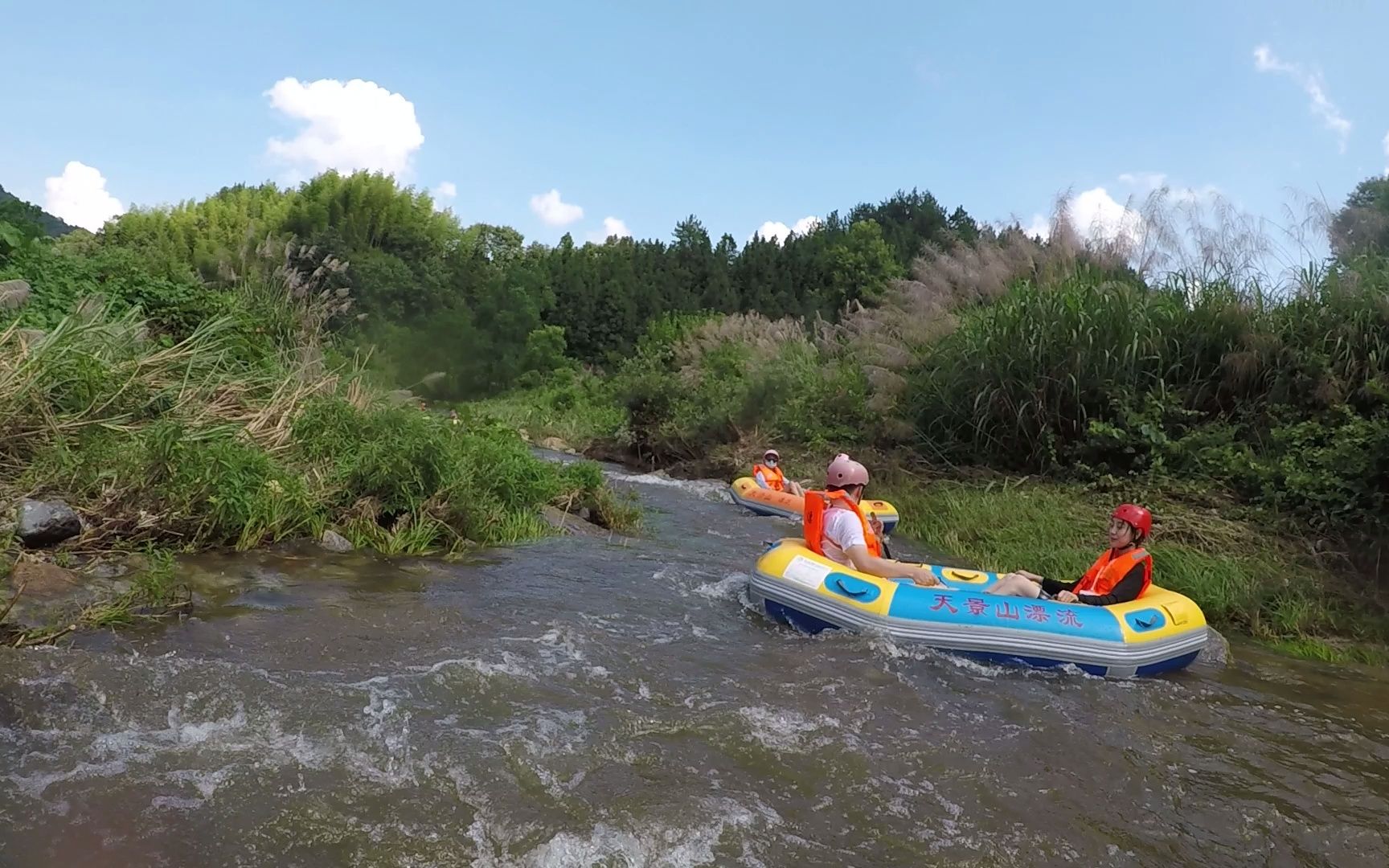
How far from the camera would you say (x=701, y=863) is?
9.52 ft

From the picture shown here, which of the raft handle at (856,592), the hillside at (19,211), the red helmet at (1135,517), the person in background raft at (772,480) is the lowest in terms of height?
the raft handle at (856,592)

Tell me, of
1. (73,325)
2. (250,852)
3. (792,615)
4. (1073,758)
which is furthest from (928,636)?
(73,325)

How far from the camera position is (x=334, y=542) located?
636 cm

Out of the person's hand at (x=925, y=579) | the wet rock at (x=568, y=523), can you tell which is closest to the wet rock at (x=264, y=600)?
the wet rock at (x=568, y=523)

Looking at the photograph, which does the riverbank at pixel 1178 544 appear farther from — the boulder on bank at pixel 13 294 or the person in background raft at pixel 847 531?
the boulder on bank at pixel 13 294

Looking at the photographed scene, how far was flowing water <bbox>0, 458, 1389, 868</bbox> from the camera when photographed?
2945 mm

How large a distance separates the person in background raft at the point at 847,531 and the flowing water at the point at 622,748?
0.69m

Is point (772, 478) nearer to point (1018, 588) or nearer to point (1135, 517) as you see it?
point (1018, 588)

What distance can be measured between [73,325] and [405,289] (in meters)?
19.6

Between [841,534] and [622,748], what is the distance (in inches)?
107

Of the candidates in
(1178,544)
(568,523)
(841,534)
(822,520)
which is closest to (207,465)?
(568,523)

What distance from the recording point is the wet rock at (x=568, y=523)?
26.0 feet

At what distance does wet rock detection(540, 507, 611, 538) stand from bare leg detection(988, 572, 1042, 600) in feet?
10.9

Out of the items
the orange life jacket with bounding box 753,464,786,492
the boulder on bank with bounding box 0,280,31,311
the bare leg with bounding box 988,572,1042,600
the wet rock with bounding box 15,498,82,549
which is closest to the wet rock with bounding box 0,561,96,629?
the wet rock with bounding box 15,498,82,549
